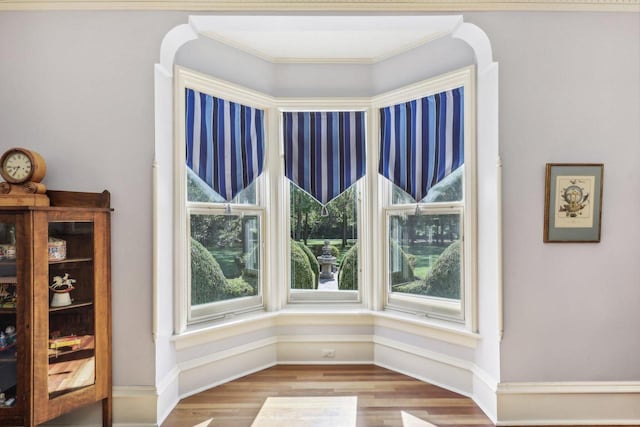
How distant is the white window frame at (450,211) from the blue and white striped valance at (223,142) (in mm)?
1094

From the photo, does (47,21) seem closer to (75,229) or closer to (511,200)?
(75,229)

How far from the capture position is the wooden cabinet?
2.06 m

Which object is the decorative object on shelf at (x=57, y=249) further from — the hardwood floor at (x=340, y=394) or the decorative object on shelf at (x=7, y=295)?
the hardwood floor at (x=340, y=394)

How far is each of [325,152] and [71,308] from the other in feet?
7.29

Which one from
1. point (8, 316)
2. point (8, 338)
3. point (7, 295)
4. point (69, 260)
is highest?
point (69, 260)

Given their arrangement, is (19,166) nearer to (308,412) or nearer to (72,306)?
(72,306)

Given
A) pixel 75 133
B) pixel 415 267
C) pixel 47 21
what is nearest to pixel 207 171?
pixel 75 133

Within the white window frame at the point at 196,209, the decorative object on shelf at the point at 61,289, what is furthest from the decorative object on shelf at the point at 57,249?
the white window frame at the point at 196,209

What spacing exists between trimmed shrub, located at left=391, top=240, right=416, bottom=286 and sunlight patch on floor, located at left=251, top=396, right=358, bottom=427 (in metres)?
1.04

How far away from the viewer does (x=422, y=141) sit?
3.21 metres

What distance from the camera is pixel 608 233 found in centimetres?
251

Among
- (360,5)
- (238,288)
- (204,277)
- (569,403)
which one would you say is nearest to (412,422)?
(569,403)

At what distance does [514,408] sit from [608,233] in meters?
1.28

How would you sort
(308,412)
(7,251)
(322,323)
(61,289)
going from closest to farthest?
(7,251) < (61,289) < (308,412) < (322,323)
